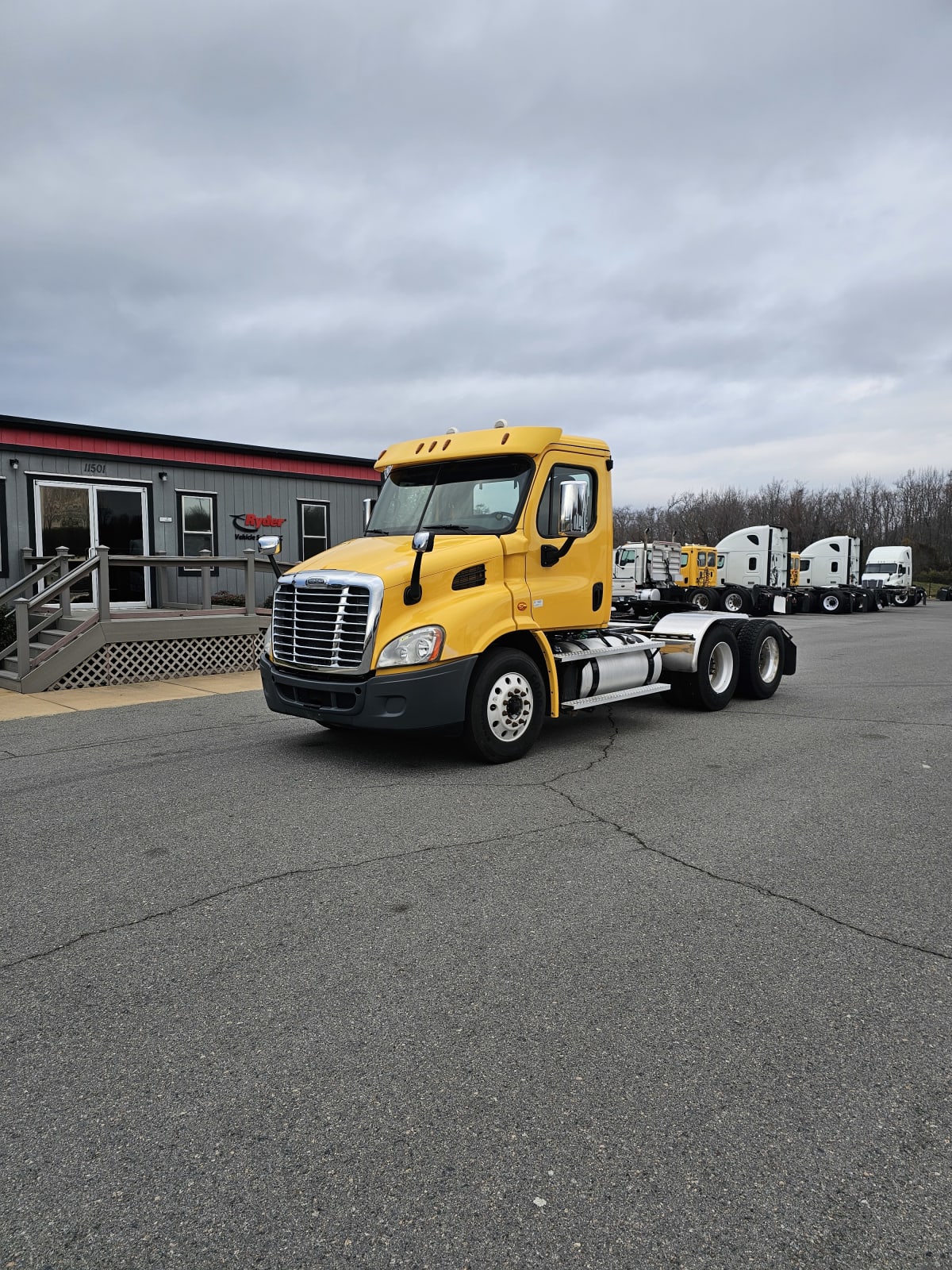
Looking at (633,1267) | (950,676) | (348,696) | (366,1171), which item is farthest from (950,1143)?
(950,676)

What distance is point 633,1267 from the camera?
2088 mm

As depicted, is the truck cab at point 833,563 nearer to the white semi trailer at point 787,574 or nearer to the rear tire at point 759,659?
the white semi trailer at point 787,574

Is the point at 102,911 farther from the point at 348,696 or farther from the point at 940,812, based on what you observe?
the point at 940,812

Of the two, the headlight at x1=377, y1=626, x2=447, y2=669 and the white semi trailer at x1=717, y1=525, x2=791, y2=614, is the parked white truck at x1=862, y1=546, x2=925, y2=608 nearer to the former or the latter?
the white semi trailer at x1=717, y1=525, x2=791, y2=614

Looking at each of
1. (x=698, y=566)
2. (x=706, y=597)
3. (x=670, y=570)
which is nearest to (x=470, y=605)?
(x=670, y=570)

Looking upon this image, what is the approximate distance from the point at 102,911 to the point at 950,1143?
141 inches

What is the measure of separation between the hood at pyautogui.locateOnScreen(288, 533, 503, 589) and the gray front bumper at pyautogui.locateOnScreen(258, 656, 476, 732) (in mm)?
740

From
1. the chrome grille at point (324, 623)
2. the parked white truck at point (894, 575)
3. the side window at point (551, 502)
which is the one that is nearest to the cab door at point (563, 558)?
the side window at point (551, 502)

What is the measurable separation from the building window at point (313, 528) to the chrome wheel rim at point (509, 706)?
1320 centimetres

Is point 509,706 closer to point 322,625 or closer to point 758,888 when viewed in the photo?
point 322,625

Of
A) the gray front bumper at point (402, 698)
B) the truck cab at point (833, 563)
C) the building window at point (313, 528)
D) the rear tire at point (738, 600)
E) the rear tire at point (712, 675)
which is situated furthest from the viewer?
the truck cab at point (833, 563)

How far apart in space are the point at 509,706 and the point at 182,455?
12874 mm

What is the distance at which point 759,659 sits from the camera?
1041cm

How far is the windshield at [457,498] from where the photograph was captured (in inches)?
297
